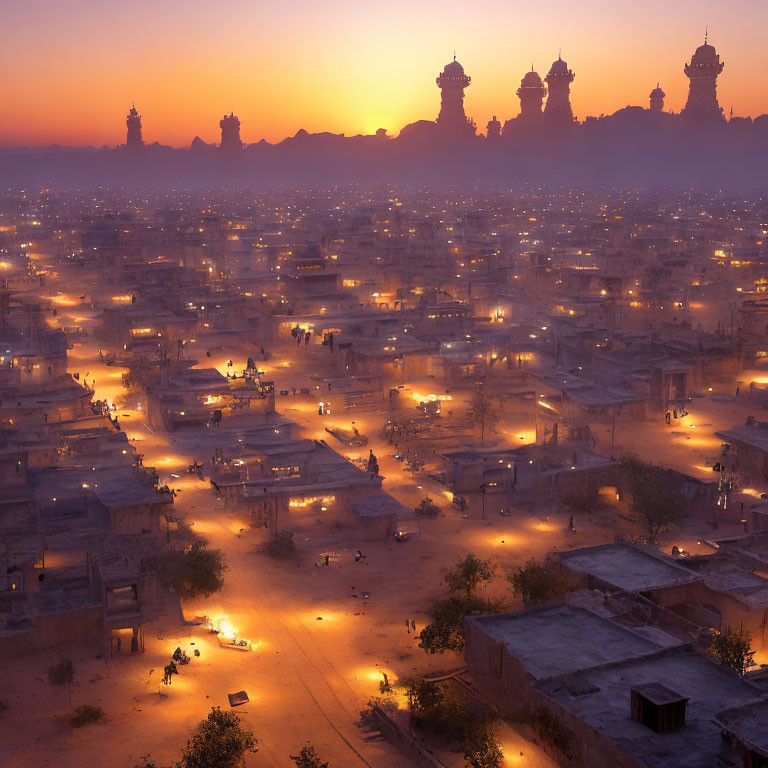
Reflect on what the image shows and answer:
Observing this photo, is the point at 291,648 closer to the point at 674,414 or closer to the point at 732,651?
the point at 732,651

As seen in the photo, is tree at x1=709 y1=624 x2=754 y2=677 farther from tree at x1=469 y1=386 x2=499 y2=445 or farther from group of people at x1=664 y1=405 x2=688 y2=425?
group of people at x1=664 y1=405 x2=688 y2=425

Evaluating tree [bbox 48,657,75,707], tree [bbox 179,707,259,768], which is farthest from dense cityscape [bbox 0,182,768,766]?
tree [bbox 179,707,259,768]

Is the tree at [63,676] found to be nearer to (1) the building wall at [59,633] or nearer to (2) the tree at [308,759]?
(1) the building wall at [59,633]

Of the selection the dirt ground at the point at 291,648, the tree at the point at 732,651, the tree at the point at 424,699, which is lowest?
the dirt ground at the point at 291,648

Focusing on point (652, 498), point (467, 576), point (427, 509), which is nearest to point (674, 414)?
point (652, 498)

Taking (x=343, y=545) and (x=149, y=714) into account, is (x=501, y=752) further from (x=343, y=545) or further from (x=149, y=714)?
(x=343, y=545)

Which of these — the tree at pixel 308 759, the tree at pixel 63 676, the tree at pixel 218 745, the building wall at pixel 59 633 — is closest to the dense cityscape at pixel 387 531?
the building wall at pixel 59 633
